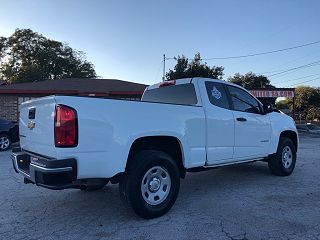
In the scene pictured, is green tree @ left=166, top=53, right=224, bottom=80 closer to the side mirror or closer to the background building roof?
the background building roof

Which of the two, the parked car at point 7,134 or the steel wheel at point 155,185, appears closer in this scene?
the steel wheel at point 155,185

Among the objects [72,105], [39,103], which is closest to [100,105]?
[72,105]

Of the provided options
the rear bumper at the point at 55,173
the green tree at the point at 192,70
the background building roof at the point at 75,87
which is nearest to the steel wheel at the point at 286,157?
the rear bumper at the point at 55,173

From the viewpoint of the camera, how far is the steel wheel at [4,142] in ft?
44.2

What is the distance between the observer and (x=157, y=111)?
511cm

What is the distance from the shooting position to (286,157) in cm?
808

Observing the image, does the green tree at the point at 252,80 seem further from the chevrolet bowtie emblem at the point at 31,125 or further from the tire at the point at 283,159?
the chevrolet bowtie emblem at the point at 31,125

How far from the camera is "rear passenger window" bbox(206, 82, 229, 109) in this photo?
6214mm

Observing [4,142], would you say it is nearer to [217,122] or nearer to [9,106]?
[9,106]

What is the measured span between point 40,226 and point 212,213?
7.71 ft

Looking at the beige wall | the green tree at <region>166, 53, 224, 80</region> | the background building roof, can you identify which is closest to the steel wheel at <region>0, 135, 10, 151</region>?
the background building roof

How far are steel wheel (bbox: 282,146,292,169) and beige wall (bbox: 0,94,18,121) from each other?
690 inches

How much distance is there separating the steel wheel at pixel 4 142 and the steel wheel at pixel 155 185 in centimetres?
1006

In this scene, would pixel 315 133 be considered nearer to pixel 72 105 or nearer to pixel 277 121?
pixel 277 121
